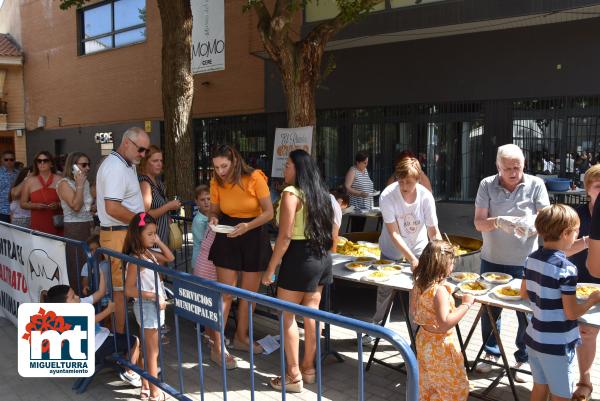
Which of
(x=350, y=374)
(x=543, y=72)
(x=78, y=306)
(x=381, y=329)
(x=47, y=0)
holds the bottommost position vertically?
(x=350, y=374)

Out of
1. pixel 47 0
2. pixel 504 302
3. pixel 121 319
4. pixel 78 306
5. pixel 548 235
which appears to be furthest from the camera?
pixel 47 0

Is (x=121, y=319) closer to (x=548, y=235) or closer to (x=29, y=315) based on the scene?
(x=29, y=315)

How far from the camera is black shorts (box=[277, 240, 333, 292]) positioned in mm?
3846

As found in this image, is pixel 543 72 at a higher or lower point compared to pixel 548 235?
higher

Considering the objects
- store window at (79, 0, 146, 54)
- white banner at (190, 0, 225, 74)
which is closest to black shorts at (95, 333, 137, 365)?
white banner at (190, 0, 225, 74)

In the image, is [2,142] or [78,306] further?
[2,142]

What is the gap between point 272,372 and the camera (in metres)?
4.40

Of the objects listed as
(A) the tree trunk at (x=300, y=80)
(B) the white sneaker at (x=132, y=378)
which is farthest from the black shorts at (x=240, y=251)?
(A) the tree trunk at (x=300, y=80)

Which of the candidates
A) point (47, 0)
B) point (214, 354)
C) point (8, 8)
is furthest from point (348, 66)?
point (8, 8)

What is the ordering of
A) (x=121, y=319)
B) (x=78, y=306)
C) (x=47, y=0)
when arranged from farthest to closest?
(x=47, y=0) < (x=121, y=319) < (x=78, y=306)

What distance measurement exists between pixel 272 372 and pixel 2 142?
83.2ft

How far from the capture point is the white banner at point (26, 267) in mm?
4398

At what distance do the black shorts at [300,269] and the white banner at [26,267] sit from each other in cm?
192

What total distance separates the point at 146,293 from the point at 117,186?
100cm
